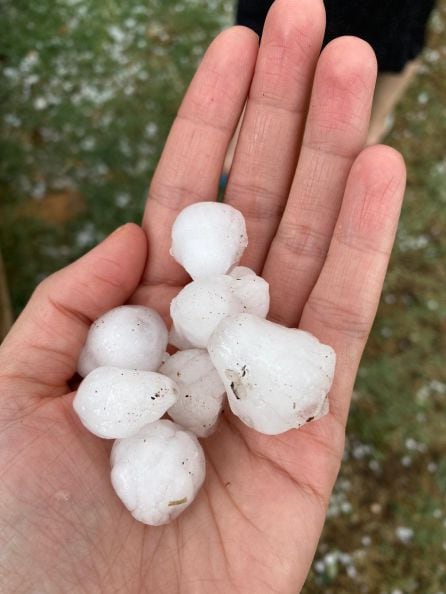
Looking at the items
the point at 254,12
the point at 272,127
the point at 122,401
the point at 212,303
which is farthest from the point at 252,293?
the point at 254,12

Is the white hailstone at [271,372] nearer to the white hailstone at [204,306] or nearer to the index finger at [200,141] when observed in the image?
the white hailstone at [204,306]

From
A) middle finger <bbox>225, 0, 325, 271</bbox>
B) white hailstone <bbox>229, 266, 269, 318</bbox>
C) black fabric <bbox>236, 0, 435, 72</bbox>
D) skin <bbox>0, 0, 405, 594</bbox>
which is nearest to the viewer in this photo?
skin <bbox>0, 0, 405, 594</bbox>

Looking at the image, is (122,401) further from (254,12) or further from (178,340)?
(254,12)

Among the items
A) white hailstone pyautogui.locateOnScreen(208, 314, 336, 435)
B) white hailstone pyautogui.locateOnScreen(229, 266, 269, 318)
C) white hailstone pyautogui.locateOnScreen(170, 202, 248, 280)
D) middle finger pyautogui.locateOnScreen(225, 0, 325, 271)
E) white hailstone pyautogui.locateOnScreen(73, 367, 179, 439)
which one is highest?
middle finger pyautogui.locateOnScreen(225, 0, 325, 271)

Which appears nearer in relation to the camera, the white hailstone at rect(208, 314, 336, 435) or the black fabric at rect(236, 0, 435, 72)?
the white hailstone at rect(208, 314, 336, 435)

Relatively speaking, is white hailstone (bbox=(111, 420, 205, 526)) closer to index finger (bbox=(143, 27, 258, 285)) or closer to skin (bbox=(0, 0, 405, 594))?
skin (bbox=(0, 0, 405, 594))

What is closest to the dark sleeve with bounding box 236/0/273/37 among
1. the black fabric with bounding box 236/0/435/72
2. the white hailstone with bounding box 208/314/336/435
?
the black fabric with bounding box 236/0/435/72

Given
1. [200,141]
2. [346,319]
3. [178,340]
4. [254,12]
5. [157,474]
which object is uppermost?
[254,12]
